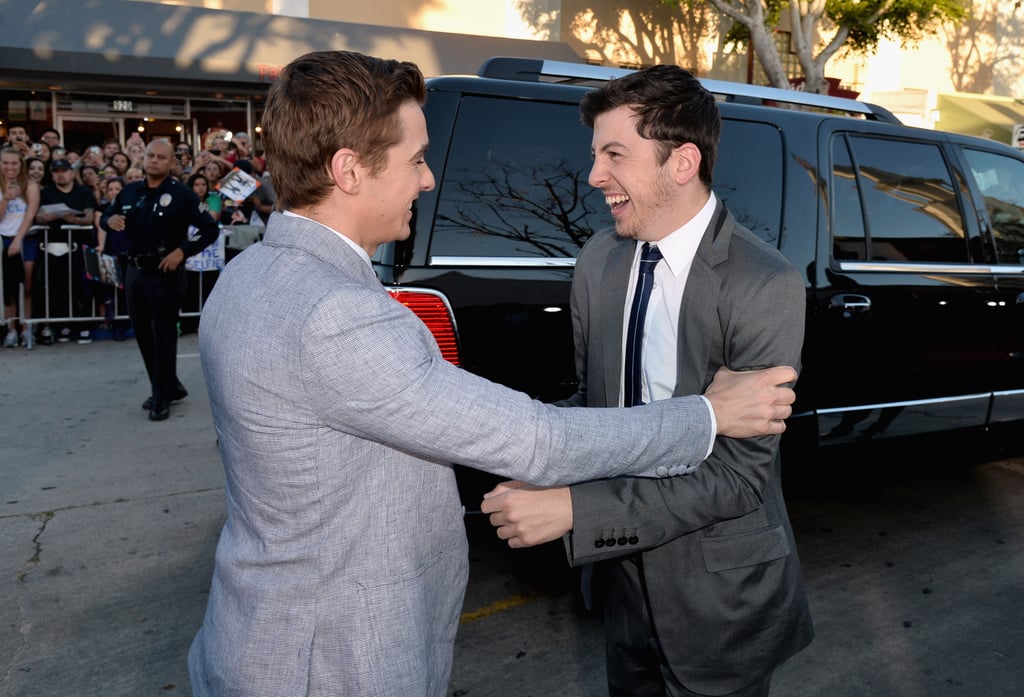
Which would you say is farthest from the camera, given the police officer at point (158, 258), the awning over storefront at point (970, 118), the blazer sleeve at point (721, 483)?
the awning over storefront at point (970, 118)

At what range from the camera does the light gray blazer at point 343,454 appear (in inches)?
55.7

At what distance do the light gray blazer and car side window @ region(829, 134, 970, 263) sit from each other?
3.06 meters

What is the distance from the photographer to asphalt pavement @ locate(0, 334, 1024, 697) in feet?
11.5

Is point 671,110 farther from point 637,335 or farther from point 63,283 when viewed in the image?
point 63,283

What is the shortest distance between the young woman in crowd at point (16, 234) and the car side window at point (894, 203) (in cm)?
873

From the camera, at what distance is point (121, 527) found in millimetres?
4996

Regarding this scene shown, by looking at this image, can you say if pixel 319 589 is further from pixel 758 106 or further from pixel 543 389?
pixel 758 106

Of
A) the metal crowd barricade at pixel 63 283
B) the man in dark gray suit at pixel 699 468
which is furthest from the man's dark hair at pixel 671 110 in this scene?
the metal crowd barricade at pixel 63 283

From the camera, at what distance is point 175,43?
16.3m

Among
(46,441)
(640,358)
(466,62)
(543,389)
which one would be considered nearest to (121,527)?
(46,441)

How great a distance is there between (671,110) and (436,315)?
159 cm

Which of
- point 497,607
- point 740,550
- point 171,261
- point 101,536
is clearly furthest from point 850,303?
point 171,261

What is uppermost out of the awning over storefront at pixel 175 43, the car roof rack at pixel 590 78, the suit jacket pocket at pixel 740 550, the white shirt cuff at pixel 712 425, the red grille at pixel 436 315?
the awning over storefront at pixel 175 43

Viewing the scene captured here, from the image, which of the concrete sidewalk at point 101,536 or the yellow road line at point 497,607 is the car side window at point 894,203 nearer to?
the yellow road line at point 497,607
